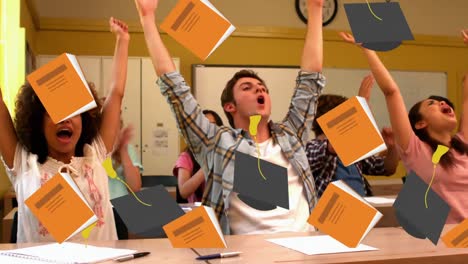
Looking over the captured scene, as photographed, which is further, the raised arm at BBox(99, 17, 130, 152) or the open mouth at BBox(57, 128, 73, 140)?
the raised arm at BBox(99, 17, 130, 152)

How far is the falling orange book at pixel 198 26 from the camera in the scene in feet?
4.03

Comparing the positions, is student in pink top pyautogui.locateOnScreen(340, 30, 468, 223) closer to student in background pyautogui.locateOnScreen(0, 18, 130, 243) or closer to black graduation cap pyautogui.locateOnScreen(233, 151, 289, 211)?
black graduation cap pyautogui.locateOnScreen(233, 151, 289, 211)

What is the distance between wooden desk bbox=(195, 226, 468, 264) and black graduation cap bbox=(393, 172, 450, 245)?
1.6 inches

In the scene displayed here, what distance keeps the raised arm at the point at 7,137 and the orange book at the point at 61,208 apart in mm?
532

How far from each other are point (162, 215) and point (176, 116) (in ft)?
1.95

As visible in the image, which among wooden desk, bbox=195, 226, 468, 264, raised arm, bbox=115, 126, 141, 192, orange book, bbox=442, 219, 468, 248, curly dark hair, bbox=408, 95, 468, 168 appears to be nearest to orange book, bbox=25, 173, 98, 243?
wooden desk, bbox=195, 226, 468, 264

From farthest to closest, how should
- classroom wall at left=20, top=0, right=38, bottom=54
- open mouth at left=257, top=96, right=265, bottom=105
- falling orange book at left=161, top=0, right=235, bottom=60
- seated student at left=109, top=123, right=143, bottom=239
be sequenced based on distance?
classroom wall at left=20, top=0, right=38, bottom=54 < seated student at left=109, top=123, right=143, bottom=239 < open mouth at left=257, top=96, right=265, bottom=105 < falling orange book at left=161, top=0, right=235, bottom=60

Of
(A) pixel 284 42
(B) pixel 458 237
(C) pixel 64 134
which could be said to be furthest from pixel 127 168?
(A) pixel 284 42

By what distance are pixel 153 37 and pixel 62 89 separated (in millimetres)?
609

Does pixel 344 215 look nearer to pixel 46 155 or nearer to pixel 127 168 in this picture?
pixel 46 155

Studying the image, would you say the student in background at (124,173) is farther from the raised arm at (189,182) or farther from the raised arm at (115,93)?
the raised arm at (115,93)

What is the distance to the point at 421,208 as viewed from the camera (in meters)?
1.29

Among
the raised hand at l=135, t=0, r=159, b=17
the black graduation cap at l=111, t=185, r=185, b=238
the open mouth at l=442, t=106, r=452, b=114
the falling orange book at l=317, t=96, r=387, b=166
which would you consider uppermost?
the raised hand at l=135, t=0, r=159, b=17

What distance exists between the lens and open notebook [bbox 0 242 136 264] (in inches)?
44.4
